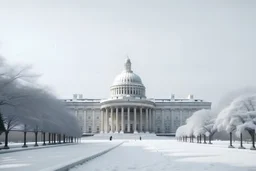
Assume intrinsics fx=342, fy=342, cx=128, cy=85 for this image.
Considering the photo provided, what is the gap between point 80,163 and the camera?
81.6 ft

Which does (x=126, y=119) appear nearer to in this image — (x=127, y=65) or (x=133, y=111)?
(x=133, y=111)

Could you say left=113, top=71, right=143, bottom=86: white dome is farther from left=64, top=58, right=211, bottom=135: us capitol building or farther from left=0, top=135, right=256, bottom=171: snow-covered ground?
left=0, top=135, right=256, bottom=171: snow-covered ground

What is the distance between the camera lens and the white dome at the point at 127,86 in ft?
527

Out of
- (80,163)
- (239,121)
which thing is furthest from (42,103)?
(239,121)

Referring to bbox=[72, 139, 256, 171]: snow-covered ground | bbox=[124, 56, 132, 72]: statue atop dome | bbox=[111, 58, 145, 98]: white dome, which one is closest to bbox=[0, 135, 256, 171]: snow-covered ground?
bbox=[72, 139, 256, 171]: snow-covered ground

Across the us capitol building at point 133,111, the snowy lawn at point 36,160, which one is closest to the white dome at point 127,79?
the us capitol building at point 133,111

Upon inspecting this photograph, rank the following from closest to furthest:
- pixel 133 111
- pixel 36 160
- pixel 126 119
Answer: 1. pixel 36 160
2. pixel 126 119
3. pixel 133 111

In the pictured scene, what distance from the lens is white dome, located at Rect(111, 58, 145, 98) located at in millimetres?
160750

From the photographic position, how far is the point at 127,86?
528 ft

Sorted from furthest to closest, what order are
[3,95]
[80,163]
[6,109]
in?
[6,109], [3,95], [80,163]

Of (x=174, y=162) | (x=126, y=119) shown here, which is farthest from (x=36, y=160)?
(x=126, y=119)

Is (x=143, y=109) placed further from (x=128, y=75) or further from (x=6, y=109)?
(x=6, y=109)

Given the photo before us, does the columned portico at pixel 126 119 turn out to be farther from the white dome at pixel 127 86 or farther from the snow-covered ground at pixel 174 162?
the snow-covered ground at pixel 174 162

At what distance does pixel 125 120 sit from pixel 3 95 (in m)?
110
